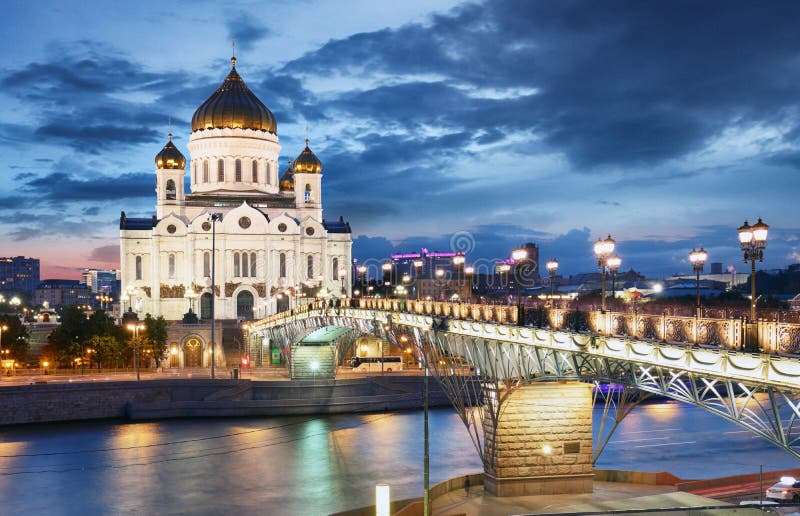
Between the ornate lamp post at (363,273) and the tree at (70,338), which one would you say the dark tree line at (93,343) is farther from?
the ornate lamp post at (363,273)

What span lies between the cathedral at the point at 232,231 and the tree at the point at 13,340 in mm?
16136

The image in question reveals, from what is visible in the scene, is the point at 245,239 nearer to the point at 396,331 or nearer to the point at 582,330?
the point at 396,331

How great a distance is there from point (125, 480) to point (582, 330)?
24116 mm

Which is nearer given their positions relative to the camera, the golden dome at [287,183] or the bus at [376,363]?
the bus at [376,363]

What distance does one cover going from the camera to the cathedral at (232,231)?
86750 mm

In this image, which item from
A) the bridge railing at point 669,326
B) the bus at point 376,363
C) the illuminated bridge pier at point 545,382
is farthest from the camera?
the bus at point 376,363

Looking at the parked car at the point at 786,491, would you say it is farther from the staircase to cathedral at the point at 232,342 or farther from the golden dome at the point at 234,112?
the golden dome at the point at 234,112

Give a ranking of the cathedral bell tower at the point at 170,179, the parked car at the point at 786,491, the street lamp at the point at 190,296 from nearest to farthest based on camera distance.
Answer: the parked car at the point at 786,491 → the street lamp at the point at 190,296 → the cathedral bell tower at the point at 170,179

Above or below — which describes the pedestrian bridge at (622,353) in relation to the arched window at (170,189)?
below

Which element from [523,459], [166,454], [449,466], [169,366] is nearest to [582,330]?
[523,459]

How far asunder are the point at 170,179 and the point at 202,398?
127 feet

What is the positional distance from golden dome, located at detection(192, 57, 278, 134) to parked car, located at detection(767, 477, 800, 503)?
233 ft

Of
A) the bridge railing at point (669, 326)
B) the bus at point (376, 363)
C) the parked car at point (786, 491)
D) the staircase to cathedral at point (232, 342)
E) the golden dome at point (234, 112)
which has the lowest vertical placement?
the parked car at point (786, 491)

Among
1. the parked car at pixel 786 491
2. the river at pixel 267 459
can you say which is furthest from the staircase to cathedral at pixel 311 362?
the parked car at pixel 786 491
